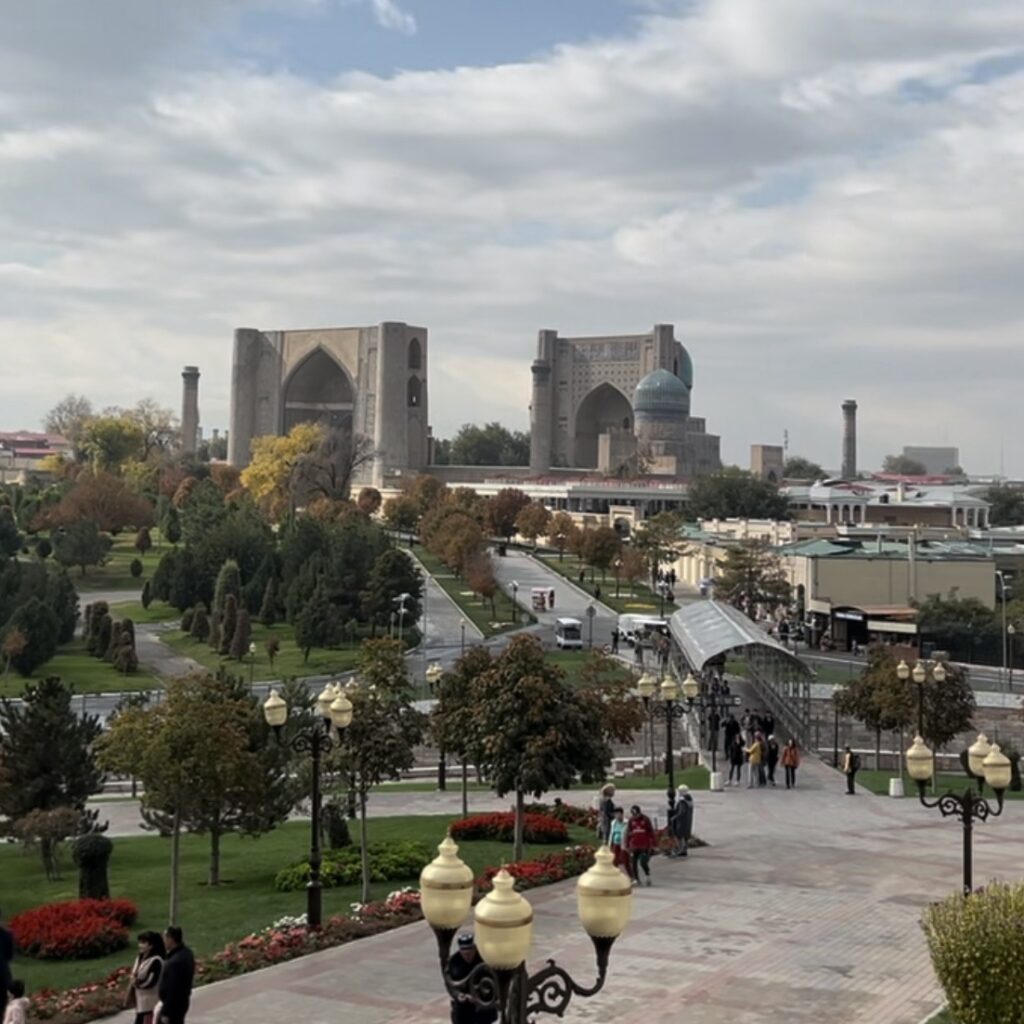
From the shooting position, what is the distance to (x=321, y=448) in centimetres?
9125

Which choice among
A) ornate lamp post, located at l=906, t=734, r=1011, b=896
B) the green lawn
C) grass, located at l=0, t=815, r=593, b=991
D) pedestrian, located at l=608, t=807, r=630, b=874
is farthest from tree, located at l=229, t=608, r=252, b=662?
ornate lamp post, located at l=906, t=734, r=1011, b=896

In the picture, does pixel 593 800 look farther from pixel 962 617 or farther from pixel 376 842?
pixel 962 617

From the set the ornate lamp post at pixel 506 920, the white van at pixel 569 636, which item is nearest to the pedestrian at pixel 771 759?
the ornate lamp post at pixel 506 920

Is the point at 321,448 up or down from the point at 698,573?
up

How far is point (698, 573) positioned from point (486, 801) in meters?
50.2

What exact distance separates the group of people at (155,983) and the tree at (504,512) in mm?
73043

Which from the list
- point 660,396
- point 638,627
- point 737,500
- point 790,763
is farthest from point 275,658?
point 660,396

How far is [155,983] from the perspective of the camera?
29.8 ft

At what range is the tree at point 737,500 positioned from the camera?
3526 inches

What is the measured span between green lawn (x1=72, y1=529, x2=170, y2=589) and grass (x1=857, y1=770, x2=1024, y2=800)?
3664cm

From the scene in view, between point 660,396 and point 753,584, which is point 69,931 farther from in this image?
Answer: point 660,396

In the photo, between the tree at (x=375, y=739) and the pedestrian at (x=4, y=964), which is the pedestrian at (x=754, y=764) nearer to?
the tree at (x=375, y=739)

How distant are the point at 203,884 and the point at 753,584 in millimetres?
41452

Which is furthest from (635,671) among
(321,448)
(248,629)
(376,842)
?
(321,448)
